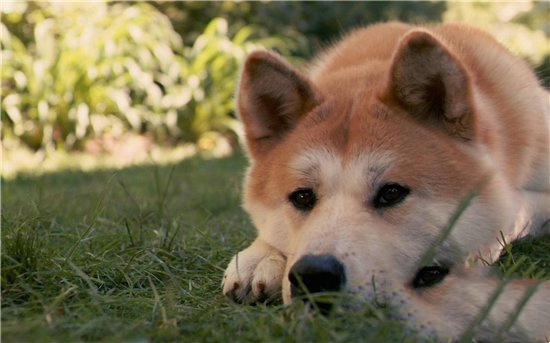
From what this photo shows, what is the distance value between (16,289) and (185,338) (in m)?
0.64

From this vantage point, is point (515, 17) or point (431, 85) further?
point (515, 17)

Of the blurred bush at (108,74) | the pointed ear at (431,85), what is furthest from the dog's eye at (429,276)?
the blurred bush at (108,74)

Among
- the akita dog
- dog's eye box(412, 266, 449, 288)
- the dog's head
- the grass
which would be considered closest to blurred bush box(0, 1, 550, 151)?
the grass

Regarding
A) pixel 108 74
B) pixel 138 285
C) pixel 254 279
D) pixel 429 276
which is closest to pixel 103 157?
pixel 108 74

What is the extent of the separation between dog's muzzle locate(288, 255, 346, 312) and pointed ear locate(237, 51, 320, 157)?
921 millimetres

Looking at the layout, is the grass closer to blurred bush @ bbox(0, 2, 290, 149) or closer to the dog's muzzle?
the dog's muzzle

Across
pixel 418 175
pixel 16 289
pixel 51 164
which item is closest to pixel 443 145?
pixel 418 175

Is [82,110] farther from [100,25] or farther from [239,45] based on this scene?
[239,45]

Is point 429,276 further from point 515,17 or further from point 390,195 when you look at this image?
point 515,17

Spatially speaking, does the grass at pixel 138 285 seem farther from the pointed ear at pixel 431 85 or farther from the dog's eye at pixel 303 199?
the pointed ear at pixel 431 85

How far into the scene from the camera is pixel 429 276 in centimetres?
244

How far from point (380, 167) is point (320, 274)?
534 millimetres

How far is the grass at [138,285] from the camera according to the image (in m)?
1.92

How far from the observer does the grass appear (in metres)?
1.92
